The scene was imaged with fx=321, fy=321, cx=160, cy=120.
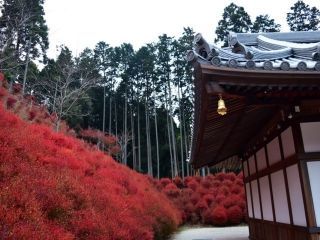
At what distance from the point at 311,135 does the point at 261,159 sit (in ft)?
9.67

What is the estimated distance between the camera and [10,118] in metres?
10.1

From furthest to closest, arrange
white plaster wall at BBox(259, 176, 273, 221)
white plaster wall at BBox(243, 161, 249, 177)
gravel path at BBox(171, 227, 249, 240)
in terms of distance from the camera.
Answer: gravel path at BBox(171, 227, 249, 240) → white plaster wall at BBox(243, 161, 249, 177) → white plaster wall at BBox(259, 176, 273, 221)

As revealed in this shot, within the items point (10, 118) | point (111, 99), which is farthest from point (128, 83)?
point (10, 118)

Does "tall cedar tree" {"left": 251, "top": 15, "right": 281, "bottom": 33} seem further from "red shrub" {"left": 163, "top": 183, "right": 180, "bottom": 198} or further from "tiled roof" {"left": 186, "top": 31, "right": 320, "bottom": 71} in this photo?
"tiled roof" {"left": 186, "top": 31, "right": 320, "bottom": 71}

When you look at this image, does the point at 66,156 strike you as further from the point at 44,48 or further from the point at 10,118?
the point at 44,48

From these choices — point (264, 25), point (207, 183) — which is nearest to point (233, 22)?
point (264, 25)

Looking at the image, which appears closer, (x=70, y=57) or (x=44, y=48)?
(x=70, y=57)

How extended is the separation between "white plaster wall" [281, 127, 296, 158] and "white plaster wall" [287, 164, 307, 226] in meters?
0.25

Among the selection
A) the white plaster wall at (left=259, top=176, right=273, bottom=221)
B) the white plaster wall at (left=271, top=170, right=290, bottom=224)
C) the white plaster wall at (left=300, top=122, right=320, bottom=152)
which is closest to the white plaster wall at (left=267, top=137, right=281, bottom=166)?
the white plaster wall at (left=271, top=170, right=290, bottom=224)

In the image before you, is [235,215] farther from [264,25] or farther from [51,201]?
[264,25]

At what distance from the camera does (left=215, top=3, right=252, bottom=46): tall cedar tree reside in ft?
97.1

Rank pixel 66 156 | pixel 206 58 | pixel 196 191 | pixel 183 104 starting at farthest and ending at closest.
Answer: pixel 183 104 → pixel 196 191 → pixel 66 156 → pixel 206 58

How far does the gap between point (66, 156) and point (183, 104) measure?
1048 inches

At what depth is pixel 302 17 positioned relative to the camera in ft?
94.6
